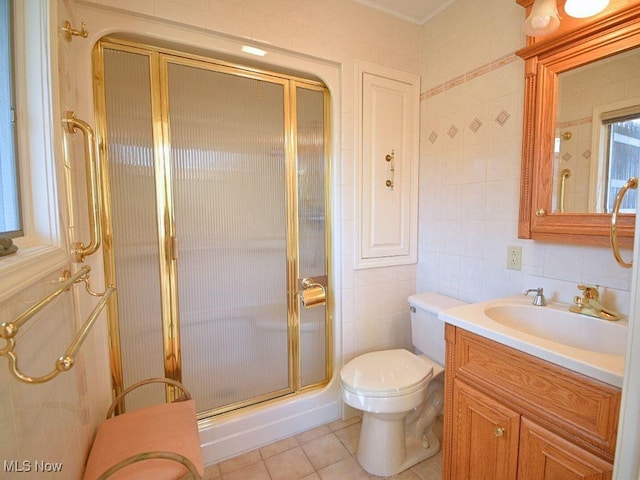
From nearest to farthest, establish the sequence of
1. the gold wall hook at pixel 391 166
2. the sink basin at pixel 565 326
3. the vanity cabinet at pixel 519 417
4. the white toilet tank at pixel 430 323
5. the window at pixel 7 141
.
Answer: the window at pixel 7 141
the vanity cabinet at pixel 519 417
the sink basin at pixel 565 326
the white toilet tank at pixel 430 323
the gold wall hook at pixel 391 166

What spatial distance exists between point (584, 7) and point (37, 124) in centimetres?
192

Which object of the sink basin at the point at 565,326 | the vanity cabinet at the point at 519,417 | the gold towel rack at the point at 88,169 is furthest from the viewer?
the sink basin at the point at 565,326

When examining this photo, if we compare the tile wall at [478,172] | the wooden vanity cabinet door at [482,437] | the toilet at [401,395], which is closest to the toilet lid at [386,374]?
the toilet at [401,395]

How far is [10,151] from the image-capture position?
2.52 feet

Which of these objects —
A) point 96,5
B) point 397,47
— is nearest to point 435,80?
point 397,47

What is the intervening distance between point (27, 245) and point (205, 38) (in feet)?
3.93

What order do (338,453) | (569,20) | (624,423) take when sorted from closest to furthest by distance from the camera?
(624,423), (569,20), (338,453)

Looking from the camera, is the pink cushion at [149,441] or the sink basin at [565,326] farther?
the sink basin at [565,326]

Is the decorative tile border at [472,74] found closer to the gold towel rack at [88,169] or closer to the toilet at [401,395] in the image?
the toilet at [401,395]

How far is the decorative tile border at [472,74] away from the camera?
1.54 meters

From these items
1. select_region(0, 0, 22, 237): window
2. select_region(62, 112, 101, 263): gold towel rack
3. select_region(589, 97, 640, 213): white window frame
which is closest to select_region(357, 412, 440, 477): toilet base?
select_region(589, 97, 640, 213): white window frame

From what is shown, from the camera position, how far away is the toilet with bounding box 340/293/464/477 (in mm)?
1432

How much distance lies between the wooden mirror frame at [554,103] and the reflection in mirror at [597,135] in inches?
1.2

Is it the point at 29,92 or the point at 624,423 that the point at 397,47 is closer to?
the point at 29,92
